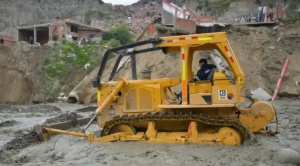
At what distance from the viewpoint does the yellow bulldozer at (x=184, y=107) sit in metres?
8.51

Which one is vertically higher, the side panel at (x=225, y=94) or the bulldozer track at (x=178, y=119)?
the side panel at (x=225, y=94)

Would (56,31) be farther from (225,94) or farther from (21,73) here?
(225,94)

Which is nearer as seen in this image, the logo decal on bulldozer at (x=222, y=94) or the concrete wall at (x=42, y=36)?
the logo decal on bulldozer at (x=222, y=94)

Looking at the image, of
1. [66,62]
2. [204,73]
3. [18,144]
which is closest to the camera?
[204,73]

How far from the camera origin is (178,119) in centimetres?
869

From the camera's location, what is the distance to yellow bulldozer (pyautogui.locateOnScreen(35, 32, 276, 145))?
8508 millimetres

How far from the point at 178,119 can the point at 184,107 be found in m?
0.29

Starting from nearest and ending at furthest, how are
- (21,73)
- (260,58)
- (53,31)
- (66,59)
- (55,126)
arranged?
(55,126) < (260,58) < (21,73) < (66,59) < (53,31)

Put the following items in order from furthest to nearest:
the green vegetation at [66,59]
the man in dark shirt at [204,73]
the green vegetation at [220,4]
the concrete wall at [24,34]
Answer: the green vegetation at [220,4]
the concrete wall at [24,34]
the green vegetation at [66,59]
the man in dark shirt at [204,73]

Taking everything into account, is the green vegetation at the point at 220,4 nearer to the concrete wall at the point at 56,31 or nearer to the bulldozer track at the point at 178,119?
the concrete wall at the point at 56,31

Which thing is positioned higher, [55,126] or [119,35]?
[119,35]

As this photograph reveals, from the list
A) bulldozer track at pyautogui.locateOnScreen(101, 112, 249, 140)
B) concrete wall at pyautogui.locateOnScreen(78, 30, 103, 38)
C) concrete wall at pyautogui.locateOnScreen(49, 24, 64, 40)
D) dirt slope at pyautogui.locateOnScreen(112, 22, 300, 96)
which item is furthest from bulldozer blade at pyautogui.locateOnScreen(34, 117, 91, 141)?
concrete wall at pyautogui.locateOnScreen(78, 30, 103, 38)

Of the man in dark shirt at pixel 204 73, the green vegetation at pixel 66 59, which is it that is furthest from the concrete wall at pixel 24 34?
the man in dark shirt at pixel 204 73

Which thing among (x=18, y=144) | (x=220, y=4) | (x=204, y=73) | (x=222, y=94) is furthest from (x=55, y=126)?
(x=220, y=4)
